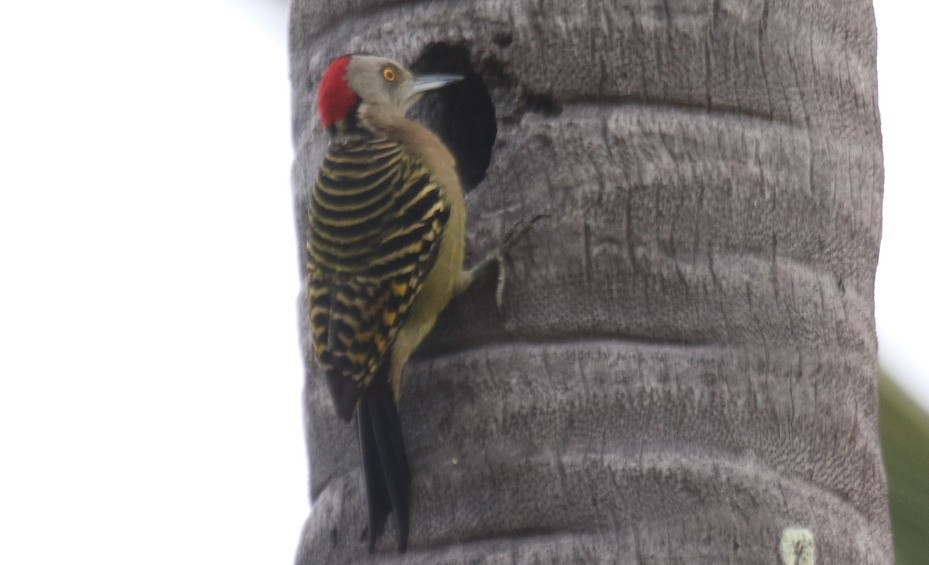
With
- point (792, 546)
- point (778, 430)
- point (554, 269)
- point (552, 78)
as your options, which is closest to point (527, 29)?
point (552, 78)

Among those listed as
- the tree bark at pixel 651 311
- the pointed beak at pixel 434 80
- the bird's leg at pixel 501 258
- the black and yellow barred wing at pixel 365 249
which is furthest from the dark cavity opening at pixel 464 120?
the bird's leg at pixel 501 258

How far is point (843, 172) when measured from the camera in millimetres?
3850

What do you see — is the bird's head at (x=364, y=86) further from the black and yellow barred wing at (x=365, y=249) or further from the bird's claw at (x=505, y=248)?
the bird's claw at (x=505, y=248)

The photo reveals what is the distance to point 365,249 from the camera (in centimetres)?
410

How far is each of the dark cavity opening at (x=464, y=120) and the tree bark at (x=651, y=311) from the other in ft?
1.33

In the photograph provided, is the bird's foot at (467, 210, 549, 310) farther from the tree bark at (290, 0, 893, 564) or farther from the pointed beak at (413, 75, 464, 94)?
the pointed beak at (413, 75, 464, 94)

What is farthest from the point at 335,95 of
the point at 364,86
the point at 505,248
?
the point at 505,248

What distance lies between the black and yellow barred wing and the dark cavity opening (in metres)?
0.23

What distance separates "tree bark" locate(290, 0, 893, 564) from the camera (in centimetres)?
329

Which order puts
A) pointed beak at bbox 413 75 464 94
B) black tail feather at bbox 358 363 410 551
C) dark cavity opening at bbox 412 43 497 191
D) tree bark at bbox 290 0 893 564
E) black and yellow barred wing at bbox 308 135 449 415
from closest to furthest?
1. tree bark at bbox 290 0 893 564
2. black tail feather at bbox 358 363 410 551
3. black and yellow barred wing at bbox 308 135 449 415
4. pointed beak at bbox 413 75 464 94
5. dark cavity opening at bbox 412 43 497 191

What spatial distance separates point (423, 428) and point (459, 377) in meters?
0.17

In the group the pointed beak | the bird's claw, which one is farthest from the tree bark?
the pointed beak

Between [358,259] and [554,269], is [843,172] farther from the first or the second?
[358,259]

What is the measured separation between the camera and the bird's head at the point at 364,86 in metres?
4.12
